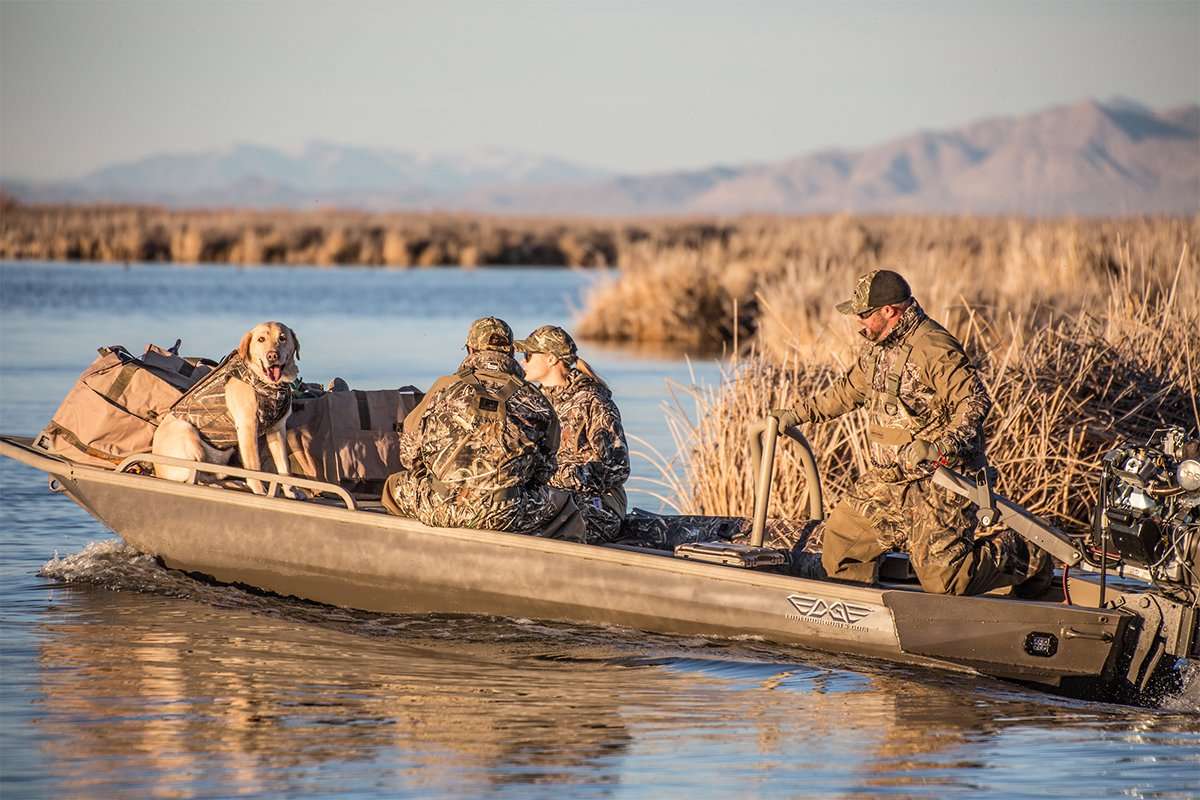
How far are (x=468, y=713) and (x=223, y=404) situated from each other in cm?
294

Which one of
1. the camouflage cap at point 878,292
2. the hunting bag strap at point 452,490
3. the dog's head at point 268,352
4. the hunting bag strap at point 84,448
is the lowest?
the hunting bag strap at point 452,490

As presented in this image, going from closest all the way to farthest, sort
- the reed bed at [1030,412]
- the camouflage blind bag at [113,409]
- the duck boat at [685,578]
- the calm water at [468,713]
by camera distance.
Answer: the calm water at [468,713] < the duck boat at [685,578] < the camouflage blind bag at [113,409] < the reed bed at [1030,412]

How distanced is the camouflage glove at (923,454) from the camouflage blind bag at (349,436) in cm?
361

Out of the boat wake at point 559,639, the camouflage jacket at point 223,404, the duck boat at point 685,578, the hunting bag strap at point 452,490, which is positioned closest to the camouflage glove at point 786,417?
the duck boat at point 685,578

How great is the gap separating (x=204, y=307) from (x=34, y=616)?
80.8ft

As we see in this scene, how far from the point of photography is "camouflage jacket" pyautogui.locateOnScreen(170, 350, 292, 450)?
9.98 meters

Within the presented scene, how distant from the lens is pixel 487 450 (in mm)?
8852

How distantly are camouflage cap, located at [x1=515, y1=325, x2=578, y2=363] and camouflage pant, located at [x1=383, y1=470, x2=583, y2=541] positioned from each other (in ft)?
2.39

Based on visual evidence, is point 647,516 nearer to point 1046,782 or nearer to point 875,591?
point 875,591

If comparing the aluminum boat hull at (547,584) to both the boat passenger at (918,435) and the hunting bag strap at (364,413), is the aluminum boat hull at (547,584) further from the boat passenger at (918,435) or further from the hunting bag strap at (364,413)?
the hunting bag strap at (364,413)

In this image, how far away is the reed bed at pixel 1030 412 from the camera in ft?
38.4

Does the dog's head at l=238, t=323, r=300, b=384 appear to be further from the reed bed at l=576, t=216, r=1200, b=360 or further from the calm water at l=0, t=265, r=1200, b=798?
the reed bed at l=576, t=216, r=1200, b=360

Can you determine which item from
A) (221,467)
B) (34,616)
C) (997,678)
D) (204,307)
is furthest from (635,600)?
(204,307)

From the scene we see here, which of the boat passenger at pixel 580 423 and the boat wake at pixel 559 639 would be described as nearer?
the boat wake at pixel 559 639
